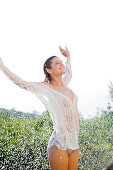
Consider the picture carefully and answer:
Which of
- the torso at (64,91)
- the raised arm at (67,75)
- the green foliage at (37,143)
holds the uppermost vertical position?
the raised arm at (67,75)

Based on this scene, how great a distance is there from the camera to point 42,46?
439cm

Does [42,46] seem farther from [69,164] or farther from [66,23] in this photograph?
Answer: [69,164]

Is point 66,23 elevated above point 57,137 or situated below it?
above

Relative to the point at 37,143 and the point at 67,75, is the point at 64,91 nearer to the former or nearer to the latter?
the point at 67,75

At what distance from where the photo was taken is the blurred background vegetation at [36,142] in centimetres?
329

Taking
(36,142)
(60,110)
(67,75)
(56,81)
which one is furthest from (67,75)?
(36,142)

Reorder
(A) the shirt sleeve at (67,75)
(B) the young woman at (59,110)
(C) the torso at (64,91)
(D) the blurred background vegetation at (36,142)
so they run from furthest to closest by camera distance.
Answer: (D) the blurred background vegetation at (36,142) → (A) the shirt sleeve at (67,75) → (C) the torso at (64,91) → (B) the young woman at (59,110)

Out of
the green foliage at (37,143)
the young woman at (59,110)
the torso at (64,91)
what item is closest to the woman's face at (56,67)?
the young woman at (59,110)

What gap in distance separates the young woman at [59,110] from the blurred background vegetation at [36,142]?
1.61 metres

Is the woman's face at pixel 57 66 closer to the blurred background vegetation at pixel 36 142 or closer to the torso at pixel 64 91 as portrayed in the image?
the torso at pixel 64 91

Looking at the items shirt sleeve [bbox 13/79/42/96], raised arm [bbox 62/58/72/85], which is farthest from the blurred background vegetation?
shirt sleeve [bbox 13/79/42/96]

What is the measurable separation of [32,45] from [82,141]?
5.21 ft

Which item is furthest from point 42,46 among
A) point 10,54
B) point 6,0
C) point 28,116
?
point 28,116

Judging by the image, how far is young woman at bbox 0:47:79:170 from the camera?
169 centimetres
